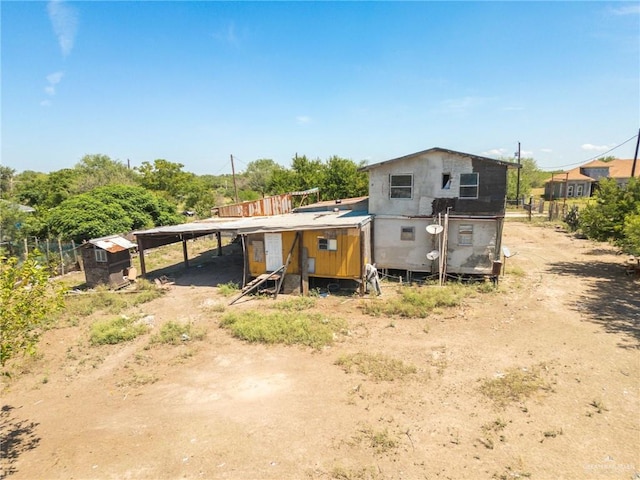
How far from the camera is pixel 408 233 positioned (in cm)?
1839

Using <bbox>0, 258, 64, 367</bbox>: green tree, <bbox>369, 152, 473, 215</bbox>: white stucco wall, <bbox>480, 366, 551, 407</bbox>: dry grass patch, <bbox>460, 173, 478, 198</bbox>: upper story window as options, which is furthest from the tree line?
<bbox>0, 258, 64, 367</bbox>: green tree

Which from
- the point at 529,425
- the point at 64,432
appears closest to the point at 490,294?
the point at 529,425

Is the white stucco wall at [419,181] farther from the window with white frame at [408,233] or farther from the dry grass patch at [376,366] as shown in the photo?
the dry grass patch at [376,366]

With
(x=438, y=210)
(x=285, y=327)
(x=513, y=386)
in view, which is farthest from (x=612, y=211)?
(x=285, y=327)

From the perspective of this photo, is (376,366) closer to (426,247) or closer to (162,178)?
(426,247)

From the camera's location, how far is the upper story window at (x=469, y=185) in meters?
17.1

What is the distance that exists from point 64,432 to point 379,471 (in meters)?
6.74

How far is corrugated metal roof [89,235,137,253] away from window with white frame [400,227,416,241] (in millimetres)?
14305

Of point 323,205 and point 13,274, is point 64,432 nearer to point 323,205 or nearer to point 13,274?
point 13,274

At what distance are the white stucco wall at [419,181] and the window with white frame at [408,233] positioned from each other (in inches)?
32.5

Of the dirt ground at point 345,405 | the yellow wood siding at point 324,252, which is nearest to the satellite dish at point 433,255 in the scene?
the yellow wood siding at point 324,252

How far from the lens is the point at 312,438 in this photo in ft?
23.9

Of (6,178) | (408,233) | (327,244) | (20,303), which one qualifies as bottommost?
(327,244)

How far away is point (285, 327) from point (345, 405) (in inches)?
182
